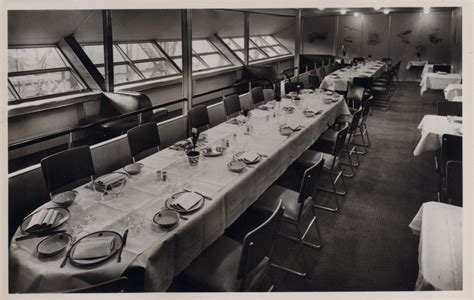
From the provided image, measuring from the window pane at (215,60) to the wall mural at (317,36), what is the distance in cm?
522

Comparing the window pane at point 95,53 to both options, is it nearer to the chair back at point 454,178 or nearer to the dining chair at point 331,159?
the dining chair at point 331,159

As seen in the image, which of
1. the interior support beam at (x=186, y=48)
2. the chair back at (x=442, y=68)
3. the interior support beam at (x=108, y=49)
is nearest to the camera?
the interior support beam at (x=186, y=48)

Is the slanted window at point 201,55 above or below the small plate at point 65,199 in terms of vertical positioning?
above

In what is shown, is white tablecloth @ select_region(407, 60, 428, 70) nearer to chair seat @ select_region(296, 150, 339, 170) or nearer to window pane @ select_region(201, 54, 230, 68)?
window pane @ select_region(201, 54, 230, 68)

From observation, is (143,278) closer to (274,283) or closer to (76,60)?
(274,283)

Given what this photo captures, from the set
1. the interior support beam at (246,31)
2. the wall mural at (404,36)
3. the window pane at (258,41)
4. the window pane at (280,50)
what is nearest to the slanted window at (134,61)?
the interior support beam at (246,31)

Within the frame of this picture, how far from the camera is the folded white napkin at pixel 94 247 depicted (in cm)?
154

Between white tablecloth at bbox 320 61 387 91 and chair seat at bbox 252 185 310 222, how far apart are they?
5.13 metres

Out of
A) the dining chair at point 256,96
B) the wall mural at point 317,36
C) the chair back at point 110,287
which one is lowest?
the chair back at point 110,287

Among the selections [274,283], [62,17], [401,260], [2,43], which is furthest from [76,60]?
[401,260]

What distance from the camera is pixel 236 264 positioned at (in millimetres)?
1892

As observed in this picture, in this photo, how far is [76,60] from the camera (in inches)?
230

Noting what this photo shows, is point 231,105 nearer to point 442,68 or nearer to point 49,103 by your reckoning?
point 49,103
